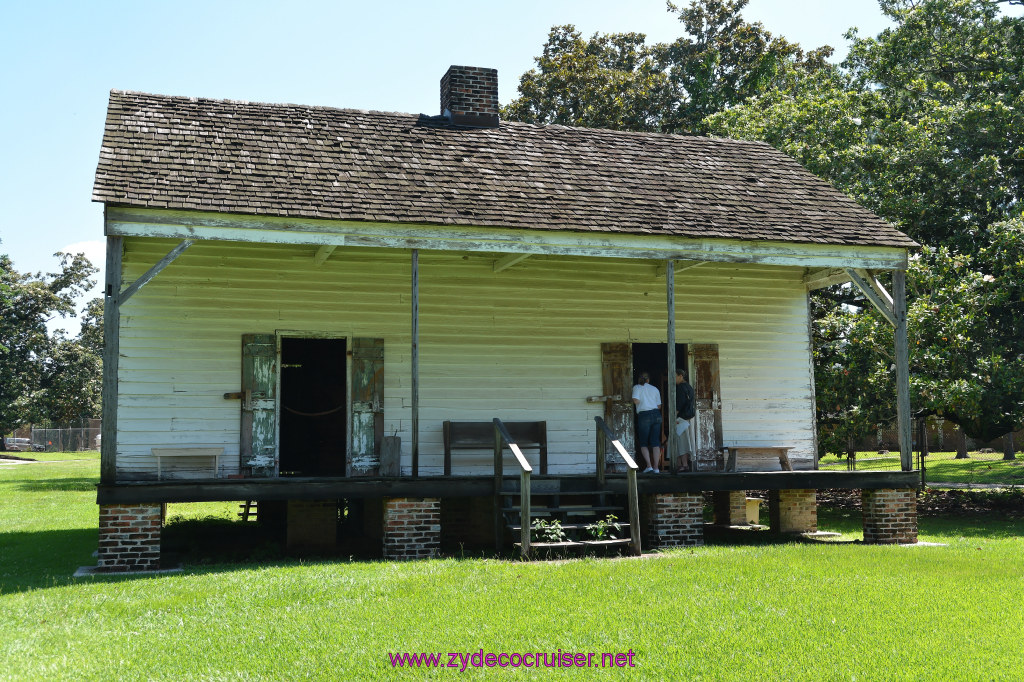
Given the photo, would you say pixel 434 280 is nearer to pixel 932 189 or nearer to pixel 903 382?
pixel 903 382

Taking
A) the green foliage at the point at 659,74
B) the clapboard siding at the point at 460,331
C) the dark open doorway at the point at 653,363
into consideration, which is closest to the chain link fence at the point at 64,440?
the green foliage at the point at 659,74

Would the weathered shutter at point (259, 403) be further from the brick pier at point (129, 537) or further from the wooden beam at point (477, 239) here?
the wooden beam at point (477, 239)

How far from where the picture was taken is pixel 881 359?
1836 centimetres

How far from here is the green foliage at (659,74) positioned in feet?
102

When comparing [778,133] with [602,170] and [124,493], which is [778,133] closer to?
[602,170]

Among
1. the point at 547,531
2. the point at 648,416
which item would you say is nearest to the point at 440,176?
the point at 648,416

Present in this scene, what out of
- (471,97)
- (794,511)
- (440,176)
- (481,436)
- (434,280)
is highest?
(471,97)

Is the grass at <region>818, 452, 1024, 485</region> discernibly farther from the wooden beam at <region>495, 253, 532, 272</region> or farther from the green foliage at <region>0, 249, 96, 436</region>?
the green foliage at <region>0, 249, 96, 436</region>

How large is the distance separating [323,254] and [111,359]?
310 cm

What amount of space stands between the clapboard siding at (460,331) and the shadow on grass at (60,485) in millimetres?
15050

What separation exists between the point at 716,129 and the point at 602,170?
12.0 metres

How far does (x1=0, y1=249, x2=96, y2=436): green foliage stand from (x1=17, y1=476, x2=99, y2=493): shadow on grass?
18965mm

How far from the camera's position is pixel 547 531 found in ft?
38.3

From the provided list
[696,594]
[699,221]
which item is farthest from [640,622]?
[699,221]
